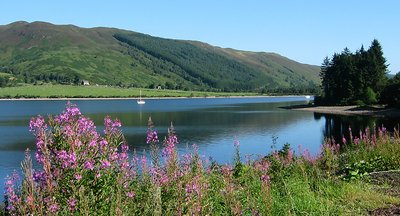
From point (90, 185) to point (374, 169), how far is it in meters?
11.6

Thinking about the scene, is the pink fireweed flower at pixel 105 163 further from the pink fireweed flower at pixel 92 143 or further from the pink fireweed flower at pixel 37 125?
the pink fireweed flower at pixel 37 125

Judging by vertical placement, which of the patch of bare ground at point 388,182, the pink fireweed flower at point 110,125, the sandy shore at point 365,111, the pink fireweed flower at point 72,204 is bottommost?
the sandy shore at point 365,111

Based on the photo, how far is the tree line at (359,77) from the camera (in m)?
120

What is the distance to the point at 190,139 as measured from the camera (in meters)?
64.0

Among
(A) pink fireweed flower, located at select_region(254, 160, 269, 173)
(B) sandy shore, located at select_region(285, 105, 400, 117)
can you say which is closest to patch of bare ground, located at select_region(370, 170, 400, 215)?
(A) pink fireweed flower, located at select_region(254, 160, 269, 173)

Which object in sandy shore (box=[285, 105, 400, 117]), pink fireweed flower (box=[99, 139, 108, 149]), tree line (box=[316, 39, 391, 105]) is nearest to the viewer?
pink fireweed flower (box=[99, 139, 108, 149])

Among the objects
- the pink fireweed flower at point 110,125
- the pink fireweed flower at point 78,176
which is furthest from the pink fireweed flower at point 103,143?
the pink fireweed flower at point 78,176

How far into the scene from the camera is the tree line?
4710 inches

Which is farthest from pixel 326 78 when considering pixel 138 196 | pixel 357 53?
pixel 138 196

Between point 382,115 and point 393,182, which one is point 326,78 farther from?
point 393,182

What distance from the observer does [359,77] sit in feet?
395

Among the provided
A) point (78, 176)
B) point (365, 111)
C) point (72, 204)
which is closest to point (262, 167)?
point (78, 176)

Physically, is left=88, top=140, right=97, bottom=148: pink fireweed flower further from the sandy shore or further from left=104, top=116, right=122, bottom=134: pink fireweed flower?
the sandy shore

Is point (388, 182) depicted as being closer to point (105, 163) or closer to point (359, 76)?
point (105, 163)
